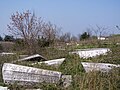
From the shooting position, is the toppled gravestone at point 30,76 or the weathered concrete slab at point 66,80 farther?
the toppled gravestone at point 30,76

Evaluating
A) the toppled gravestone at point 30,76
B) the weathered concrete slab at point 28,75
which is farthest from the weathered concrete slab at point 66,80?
the weathered concrete slab at point 28,75

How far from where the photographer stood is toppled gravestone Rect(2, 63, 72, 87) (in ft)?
20.9

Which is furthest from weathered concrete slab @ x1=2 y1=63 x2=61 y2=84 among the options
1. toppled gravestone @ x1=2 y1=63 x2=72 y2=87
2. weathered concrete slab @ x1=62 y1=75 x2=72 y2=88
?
weathered concrete slab @ x1=62 y1=75 x2=72 y2=88

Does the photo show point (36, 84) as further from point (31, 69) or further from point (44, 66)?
point (44, 66)

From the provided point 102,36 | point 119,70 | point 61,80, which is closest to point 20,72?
point 61,80

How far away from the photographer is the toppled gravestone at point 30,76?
251 inches

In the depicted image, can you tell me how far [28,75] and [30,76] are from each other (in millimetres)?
59

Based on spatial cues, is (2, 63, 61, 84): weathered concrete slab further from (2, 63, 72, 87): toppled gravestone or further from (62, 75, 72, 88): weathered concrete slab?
(62, 75, 72, 88): weathered concrete slab

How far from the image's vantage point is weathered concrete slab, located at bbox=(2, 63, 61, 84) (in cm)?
638

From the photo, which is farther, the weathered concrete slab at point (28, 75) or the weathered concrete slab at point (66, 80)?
the weathered concrete slab at point (28, 75)

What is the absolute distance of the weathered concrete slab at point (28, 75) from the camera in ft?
20.9

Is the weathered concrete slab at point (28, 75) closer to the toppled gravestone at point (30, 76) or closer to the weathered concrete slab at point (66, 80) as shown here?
the toppled gravestone at point (30, 76)

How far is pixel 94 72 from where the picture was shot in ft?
18.4

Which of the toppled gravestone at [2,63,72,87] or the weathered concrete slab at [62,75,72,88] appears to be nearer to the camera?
the weathered concrete slab at [62,75,72,88]
